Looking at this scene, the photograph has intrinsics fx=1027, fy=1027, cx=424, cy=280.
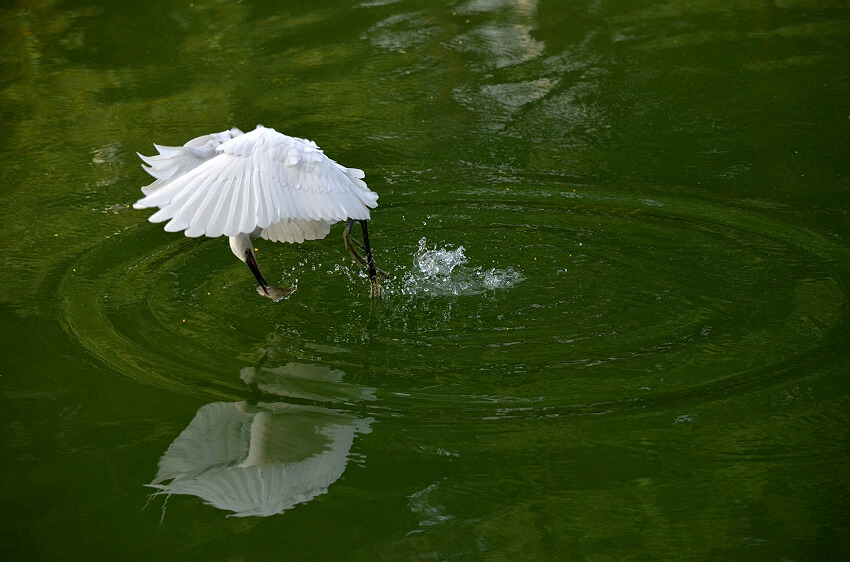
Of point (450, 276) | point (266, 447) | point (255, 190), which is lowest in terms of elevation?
point (450, 276)

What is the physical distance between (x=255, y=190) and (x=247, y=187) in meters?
0.04

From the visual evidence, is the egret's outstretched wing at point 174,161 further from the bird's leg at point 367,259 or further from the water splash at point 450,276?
the water splash at point 450,276

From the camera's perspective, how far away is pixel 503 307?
4367 mm

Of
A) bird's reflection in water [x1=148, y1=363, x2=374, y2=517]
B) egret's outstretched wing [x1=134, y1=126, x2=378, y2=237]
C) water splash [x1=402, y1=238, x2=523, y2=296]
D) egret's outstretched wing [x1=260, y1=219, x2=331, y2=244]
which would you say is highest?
egret's outstretched wing [x1=134, y1=126, x2=378, y2=237]

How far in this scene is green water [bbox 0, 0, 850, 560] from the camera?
10.3 feet

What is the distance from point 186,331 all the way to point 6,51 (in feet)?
17.4

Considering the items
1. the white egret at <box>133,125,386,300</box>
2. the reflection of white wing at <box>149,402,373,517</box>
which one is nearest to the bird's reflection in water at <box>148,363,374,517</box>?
the reflection of white wing at <box>149,402,373,517</box>

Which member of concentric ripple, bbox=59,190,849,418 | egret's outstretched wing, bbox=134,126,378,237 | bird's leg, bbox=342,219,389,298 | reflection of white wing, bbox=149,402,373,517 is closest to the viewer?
reflection of white wing, bbox=149,402,373,517

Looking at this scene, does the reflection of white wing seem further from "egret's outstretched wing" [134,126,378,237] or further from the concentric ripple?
"egret's outstretched wing" [134,126,378,237]

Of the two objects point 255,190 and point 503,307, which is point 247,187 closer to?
point 255,190

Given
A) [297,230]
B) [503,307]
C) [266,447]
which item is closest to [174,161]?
[297,230]

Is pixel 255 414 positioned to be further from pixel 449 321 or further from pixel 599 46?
pixel 599 46

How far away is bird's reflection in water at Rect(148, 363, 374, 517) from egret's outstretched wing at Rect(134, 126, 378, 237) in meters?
0.63

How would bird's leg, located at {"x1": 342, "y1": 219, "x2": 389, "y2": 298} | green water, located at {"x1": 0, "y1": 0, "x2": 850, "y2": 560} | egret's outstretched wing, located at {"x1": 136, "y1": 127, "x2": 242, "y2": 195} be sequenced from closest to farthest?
green water, located at {"x1": 0, "y1": 0, "x2": 850, "y2": 560}
egret's outstretched wing, located at {"x1": 136, "y1": 127, "x2": 242, "y2": 195}
bird's leg, located at {"x1": 342, "y1": 219, "x2": 389, "y2": 298}
